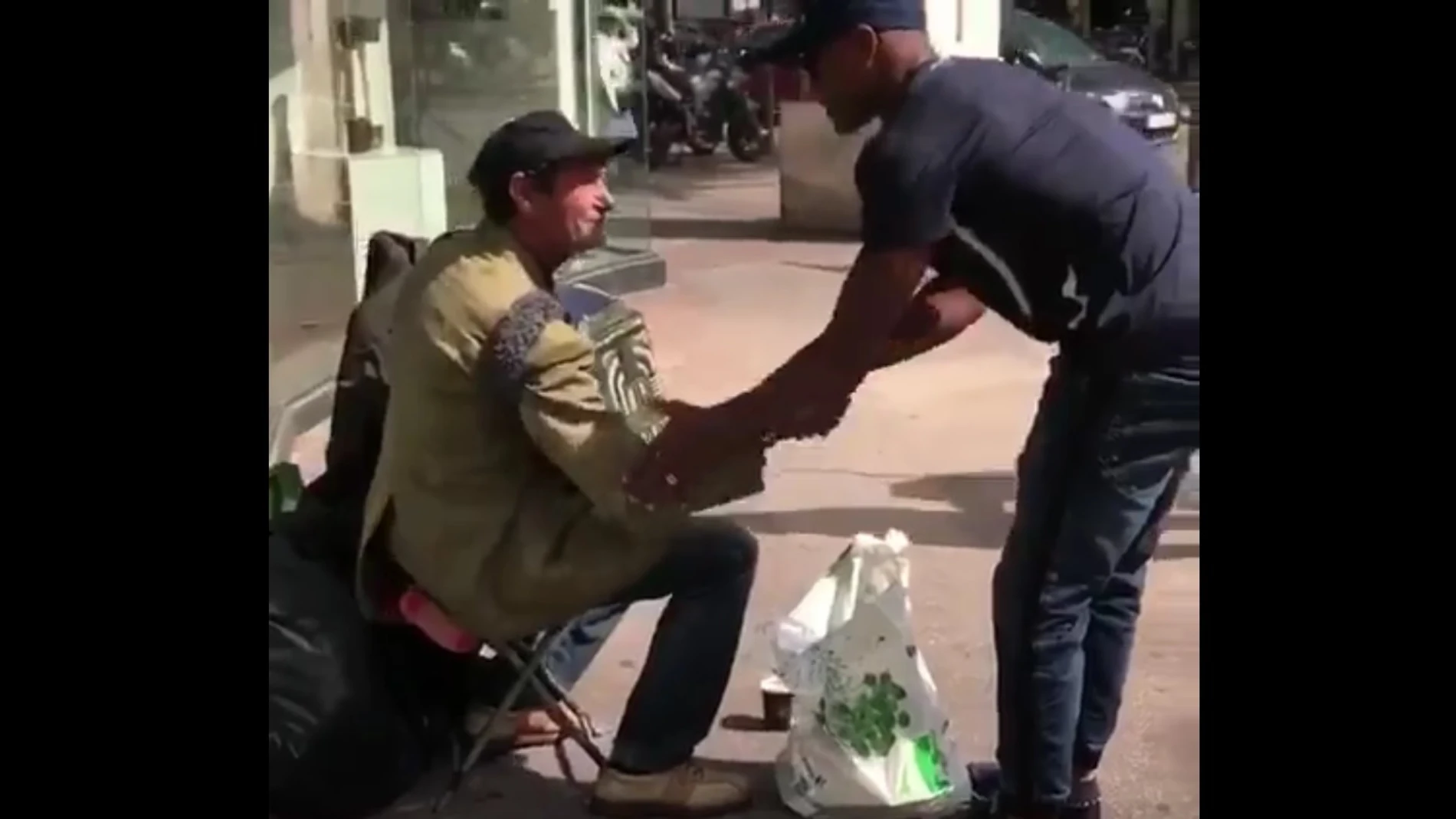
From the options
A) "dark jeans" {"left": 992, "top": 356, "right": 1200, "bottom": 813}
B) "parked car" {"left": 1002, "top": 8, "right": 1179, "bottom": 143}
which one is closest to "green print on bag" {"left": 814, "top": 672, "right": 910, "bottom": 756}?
"dark jeans" {"left": 992, "top": 356, "right": 1200, "bottom": 813}

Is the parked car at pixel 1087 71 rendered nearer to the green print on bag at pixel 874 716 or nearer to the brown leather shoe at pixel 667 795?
the green print on bag at pixel 874 716

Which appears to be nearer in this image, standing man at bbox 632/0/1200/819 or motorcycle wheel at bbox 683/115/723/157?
standing man at bbox 632/0/1200/819

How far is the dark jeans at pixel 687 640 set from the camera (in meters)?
2.46

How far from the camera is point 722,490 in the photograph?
2.20 m

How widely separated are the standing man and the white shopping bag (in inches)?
10.4

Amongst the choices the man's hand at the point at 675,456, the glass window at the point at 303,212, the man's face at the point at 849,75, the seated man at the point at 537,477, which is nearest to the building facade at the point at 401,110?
the glass window at the point at 303,212

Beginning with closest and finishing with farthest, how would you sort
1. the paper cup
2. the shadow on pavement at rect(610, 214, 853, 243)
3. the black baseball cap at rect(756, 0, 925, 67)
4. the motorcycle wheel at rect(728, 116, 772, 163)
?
the black baseball cap at rect(756, 0, 925, 67)
the motorcycle wheel at rect(728, 116, 772, 163)
the shadow on pavement at rect(610, 214, 853, 243)
the paper cup

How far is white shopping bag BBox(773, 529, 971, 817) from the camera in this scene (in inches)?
96.0

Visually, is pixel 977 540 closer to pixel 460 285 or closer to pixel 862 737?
pixel 862 737

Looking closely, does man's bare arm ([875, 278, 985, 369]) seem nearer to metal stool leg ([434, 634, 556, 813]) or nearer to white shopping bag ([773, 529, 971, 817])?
white shopping bag ([773, 529, 971, 817])

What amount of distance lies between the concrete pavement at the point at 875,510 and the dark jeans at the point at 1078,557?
5cm
